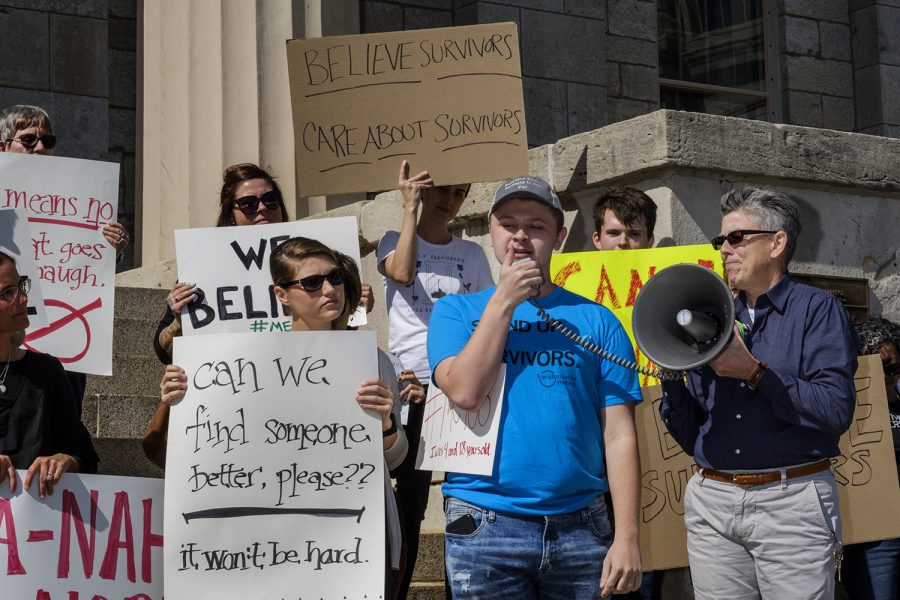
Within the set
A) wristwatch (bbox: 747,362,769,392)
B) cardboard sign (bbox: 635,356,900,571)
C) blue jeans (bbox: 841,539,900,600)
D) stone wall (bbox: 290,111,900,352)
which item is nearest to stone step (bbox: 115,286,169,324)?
stone wall (bbox: 290,111,900,352)

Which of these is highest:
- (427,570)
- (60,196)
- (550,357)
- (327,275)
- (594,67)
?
(594,67)

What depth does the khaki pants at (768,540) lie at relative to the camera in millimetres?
4242

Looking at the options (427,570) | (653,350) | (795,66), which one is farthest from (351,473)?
(795,66)

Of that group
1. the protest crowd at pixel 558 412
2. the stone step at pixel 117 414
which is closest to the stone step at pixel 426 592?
the protest crowd at pixel 558 412

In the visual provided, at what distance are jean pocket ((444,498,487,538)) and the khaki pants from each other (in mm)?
858

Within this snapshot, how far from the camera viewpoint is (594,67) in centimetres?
1155

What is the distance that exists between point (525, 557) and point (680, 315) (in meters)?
0.82

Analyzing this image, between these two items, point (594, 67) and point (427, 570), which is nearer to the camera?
point (427, 570)

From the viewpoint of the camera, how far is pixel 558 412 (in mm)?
3973

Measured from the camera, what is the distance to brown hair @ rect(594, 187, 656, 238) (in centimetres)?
569

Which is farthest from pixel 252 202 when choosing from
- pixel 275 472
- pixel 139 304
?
pixel 139 304

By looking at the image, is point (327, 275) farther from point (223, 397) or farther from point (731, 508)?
point (731, 508)

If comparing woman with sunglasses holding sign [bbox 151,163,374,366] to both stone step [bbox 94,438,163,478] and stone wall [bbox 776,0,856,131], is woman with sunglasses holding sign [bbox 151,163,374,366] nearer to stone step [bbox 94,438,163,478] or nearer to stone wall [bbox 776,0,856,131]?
stone step [bbox 94,438,163,478]

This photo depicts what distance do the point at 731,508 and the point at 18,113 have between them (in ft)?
10.4
